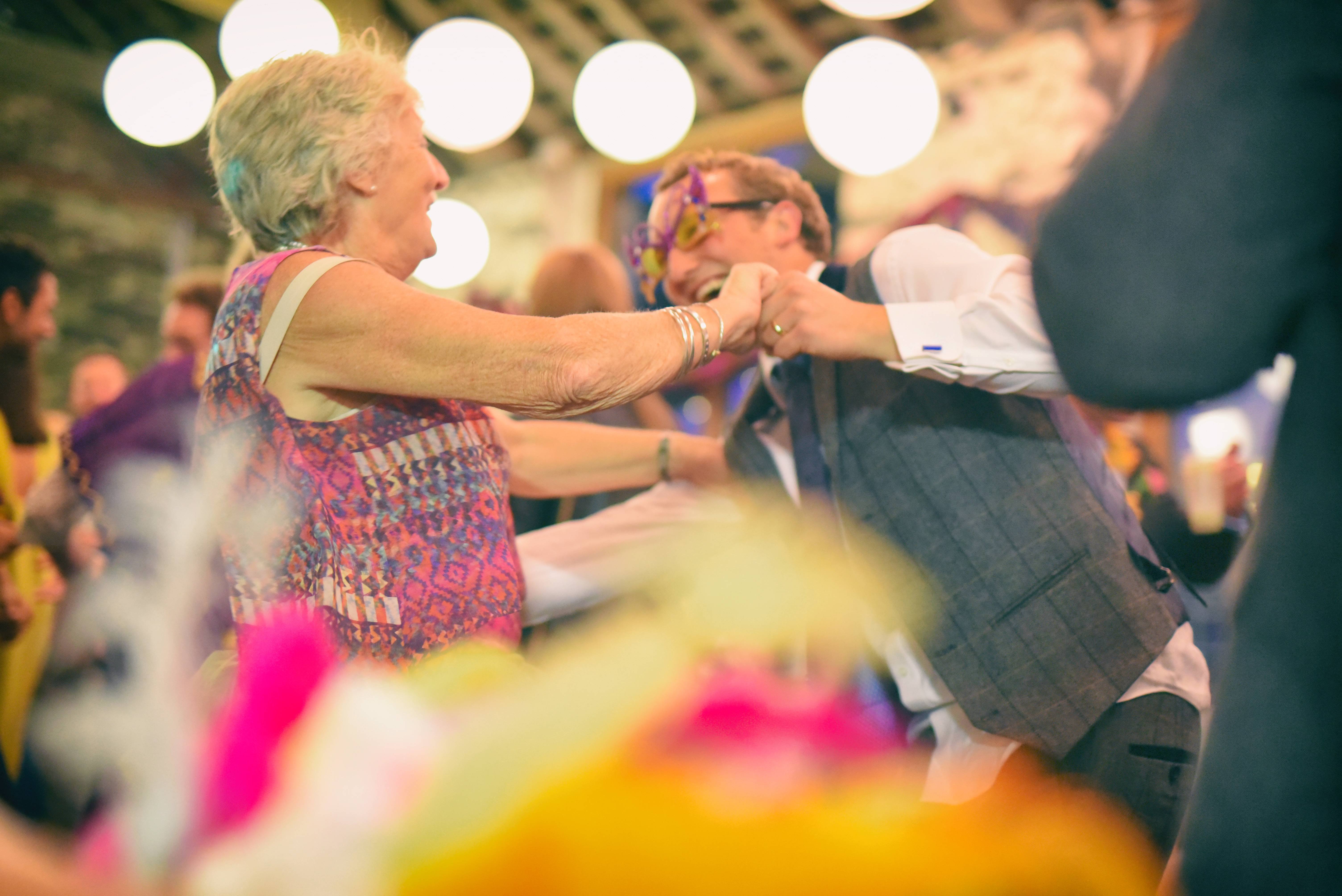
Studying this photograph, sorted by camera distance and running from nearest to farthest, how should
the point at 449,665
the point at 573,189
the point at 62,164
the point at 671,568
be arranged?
the point at 449,665
the point at 671,568
the point at 573,189
the point at 62,164

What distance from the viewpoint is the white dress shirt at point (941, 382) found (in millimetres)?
1378

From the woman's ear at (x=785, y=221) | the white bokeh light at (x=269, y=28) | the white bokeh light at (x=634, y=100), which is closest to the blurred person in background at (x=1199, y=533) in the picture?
the woman's ear at (x=785, y=221)

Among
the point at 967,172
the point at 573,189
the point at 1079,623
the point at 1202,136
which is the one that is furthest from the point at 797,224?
the point at 573,189

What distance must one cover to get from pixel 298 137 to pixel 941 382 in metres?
1.11

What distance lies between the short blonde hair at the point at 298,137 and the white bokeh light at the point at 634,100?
2988 mm

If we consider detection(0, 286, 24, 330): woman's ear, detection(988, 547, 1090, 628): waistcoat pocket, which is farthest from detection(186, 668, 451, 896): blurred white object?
detection(0, 286, 24, 330): woman's ear

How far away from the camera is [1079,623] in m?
1.47

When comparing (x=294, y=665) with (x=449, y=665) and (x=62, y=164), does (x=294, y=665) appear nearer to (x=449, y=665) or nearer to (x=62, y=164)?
(x=449, y=665)

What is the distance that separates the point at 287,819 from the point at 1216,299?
602 millimetres

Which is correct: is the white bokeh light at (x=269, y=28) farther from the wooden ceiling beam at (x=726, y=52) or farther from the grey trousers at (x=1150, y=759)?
the grey trousers at (x=1150, y=759)

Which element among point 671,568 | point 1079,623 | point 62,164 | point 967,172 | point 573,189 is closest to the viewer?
point 1079,623

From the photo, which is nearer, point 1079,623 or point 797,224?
point 1079,623

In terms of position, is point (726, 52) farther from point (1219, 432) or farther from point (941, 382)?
point (941, 382)

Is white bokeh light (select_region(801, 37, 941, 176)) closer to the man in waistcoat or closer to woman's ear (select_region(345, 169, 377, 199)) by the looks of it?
the man in waistcoat
